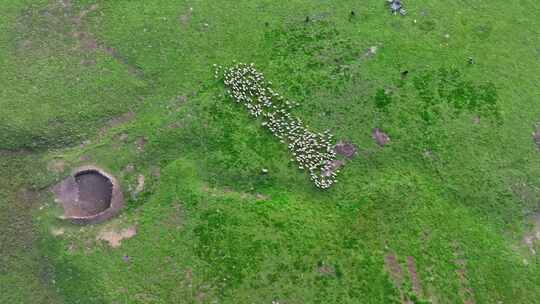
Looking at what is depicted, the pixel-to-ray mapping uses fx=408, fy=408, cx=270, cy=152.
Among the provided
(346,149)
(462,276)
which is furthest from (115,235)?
(462,276)

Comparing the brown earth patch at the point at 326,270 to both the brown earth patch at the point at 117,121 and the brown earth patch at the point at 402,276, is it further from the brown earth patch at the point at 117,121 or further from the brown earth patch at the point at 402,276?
the brown earth patch at the point at 117,121

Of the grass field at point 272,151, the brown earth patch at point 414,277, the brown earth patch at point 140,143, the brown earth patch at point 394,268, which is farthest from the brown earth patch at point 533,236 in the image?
the brown earth patch at point 140,143

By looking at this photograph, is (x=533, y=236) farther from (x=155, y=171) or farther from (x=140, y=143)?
(x=140, y=143)

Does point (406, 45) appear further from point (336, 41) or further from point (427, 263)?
point (427, 263)

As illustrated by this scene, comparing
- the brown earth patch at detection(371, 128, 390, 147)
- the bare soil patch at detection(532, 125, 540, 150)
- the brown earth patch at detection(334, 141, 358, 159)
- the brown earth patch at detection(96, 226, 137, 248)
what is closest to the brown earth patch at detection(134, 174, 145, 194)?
the brown earth patch at detection(96, 226, 137, 248)

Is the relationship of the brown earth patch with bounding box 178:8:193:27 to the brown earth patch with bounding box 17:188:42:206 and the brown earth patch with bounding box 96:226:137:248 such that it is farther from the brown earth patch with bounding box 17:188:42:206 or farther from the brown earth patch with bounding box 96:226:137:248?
the brown earth patch with bounding box 17:188:42:206

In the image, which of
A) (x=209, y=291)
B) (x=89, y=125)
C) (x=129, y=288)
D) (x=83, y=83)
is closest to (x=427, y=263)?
(x=209, y=291)
